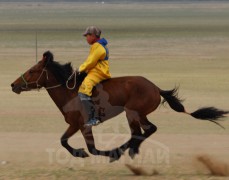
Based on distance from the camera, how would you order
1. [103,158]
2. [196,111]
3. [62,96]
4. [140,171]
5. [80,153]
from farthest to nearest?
1. [103,158]
2. [196,111]
3. [62,96]
4. [80,153]
5. [140,171]

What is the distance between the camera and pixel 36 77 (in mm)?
11109

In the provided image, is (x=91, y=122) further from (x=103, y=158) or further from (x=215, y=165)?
(x=215, y=165)

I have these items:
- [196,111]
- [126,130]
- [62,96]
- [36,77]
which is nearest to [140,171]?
[196,111]

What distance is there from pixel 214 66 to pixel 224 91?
8022 millimetres

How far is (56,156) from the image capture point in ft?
40.3

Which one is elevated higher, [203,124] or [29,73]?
[29,73]

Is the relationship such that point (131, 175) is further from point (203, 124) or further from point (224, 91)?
point (224, 91)

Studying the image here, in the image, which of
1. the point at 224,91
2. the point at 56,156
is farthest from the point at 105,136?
the point at 224,91

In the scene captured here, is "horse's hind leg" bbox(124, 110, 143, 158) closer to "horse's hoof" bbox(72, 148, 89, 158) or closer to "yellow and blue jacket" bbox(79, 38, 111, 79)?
"horse's hoof" bbox(72, 148, 89, 158)

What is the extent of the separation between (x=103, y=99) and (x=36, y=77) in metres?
1.02

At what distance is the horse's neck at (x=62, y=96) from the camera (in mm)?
11023

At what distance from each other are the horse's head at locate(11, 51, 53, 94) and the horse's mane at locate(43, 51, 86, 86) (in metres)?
0.02

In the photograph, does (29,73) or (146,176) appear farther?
(29,73)

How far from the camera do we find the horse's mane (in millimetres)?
11062
